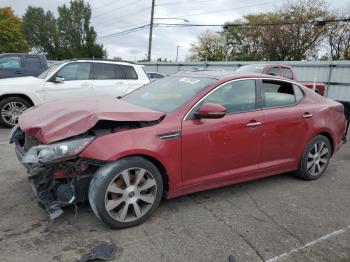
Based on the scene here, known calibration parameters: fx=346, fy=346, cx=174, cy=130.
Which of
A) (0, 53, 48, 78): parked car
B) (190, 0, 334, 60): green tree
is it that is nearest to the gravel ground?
(0, 53, 48, 78): parked car

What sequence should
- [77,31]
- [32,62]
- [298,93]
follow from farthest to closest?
[77,31] → [32,62] → [298,93]

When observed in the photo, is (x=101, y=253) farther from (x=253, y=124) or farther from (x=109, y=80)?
(x=109, y=80)

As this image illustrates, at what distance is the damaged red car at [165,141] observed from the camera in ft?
10.7

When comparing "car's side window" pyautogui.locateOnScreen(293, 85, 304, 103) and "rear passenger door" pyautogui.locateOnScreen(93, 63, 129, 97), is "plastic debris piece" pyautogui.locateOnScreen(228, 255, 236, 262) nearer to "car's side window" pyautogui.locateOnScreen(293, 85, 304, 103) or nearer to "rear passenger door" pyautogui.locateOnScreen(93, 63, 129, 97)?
"car's side window" pyautogui.locateOnScreen(293, 85, 304, 103)

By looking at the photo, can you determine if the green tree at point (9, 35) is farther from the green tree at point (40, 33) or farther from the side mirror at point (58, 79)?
the side mirror at point (58, 79)

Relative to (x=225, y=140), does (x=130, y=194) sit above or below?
below

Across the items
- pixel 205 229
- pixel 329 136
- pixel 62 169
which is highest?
pixel 62 169

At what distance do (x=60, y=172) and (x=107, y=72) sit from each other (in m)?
6.09

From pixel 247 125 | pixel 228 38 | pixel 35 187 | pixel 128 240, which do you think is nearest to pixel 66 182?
pixel 35 187

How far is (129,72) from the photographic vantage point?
365 inches

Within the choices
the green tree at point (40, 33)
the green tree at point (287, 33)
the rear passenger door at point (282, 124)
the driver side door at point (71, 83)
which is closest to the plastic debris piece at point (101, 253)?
the rear passenger door at point (282, 124)

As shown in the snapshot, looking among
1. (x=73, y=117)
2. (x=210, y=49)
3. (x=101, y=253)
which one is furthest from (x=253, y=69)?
(x=210, y=49)

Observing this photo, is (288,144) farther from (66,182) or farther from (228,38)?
(228,38)

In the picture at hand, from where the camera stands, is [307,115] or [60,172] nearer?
[60,172]
